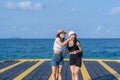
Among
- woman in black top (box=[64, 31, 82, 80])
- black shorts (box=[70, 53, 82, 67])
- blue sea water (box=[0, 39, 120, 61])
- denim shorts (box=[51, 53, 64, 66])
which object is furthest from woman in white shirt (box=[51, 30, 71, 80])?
blue sea water (box=[0, 39, 120, 61])

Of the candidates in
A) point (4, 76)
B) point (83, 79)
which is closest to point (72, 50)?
point (83, 79)

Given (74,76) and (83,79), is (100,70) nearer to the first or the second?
(83,79)

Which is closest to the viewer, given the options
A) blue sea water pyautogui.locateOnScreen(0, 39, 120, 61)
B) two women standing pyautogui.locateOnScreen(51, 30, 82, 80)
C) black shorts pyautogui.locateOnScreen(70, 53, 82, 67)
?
two women standing pyautogui.locateOnScreen(51, 30, 82, 80)

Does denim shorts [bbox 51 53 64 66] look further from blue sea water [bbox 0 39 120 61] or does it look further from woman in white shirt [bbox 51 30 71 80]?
blue sea water [bbox 0 39 120 61]

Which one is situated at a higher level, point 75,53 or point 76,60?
point 75,53

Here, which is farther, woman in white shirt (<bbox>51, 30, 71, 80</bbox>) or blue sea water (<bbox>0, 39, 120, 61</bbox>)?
blue sea water (<bbox>0, 39, 120, 61</bbox>)

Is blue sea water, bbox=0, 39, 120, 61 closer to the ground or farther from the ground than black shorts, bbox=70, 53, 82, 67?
closer to the ground

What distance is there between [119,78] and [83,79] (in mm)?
1386

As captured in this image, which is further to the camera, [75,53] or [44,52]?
[44,52]

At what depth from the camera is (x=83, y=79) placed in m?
13.1

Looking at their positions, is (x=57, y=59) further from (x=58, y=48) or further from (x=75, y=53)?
(x=75, y=53)

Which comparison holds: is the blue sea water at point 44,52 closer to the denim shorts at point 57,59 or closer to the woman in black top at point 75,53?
the denim shorts at point 57,59

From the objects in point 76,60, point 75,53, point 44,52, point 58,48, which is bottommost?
point 44,52

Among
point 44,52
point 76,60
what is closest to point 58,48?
point 76,60
